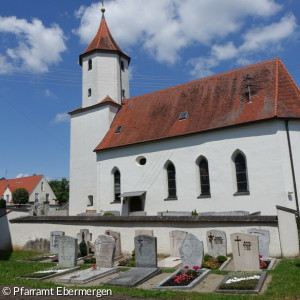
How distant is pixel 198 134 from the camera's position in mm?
19828

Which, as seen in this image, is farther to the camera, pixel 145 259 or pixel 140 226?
pixel 140 226

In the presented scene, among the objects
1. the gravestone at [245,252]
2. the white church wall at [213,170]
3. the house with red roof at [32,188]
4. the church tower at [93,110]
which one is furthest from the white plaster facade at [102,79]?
the house with red roof at [32,188]

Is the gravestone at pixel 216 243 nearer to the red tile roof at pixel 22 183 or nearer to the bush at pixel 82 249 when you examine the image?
the bush at pixel 82 249

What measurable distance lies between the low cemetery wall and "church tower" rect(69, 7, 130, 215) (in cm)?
601

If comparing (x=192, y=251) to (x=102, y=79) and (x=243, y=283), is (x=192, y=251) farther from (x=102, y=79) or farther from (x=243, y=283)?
(x=102, y=79)

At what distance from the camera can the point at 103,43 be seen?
2761cm

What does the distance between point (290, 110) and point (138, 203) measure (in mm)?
11397

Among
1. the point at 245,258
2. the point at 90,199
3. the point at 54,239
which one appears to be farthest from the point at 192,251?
the point at 90,199

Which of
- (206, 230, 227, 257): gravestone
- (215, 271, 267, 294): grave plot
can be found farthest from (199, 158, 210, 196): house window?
(215, 271, 267, 294): grave plot

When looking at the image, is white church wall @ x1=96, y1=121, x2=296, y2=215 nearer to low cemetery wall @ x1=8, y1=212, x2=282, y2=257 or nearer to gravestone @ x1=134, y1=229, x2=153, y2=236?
low cemetery wall @ x1=8, y1=212, x2=282, y2=257

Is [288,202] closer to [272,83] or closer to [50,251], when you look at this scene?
[272,83]

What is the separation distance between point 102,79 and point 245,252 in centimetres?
2013

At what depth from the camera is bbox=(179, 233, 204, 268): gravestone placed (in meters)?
10.7

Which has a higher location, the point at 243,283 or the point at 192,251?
the point at 192,251
